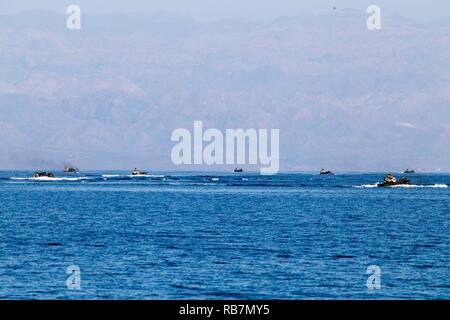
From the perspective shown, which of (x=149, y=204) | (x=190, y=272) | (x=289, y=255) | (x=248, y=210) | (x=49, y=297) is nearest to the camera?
(x=49, y=297)

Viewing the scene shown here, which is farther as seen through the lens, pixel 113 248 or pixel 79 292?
pixel 113 248

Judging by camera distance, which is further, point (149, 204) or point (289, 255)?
point (149, 204)

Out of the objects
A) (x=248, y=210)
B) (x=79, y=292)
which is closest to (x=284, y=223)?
Answer: (x=248, y=210)

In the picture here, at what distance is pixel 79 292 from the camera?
59.0 meters

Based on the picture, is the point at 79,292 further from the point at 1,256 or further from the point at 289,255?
the point at 289,255

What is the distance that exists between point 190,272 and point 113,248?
19.3 meters

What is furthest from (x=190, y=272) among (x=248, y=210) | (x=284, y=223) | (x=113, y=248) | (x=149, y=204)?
(x=149, y=204)

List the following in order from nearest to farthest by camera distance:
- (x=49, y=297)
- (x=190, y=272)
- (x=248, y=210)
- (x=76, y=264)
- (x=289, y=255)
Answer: (x=49, y=297), (x=190, y=272), (x=76, y=264), (x=289, y=255), (x=248, y=210)
